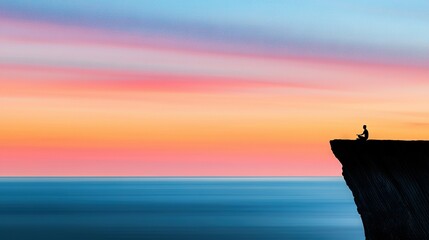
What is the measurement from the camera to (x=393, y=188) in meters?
12.2

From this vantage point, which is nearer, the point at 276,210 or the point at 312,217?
the point at 312,217

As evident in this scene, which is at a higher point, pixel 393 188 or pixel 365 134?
pixel 365 134

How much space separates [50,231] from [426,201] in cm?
6930

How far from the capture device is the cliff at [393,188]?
12.1 metres

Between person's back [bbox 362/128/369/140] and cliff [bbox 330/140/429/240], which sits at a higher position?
person's back [bbox 362/128/369/140]

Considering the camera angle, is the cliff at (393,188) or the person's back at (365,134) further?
the person's back at (365,134)

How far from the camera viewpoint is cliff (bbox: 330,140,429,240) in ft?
39.6

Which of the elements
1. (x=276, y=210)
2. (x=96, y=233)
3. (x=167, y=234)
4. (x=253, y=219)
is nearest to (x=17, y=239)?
(x=96, y=233)

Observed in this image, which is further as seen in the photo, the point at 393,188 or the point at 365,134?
the point at 365,134

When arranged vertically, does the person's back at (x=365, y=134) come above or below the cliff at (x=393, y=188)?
above

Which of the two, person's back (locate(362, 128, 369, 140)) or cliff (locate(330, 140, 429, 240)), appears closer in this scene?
cliff (locate(330, 140, 429, 240))

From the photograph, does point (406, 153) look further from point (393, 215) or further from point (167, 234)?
point (167, 234)

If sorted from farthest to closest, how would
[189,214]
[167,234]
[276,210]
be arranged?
[276,210] → [189,214] → [167,234]

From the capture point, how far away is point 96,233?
74688 millimetres
